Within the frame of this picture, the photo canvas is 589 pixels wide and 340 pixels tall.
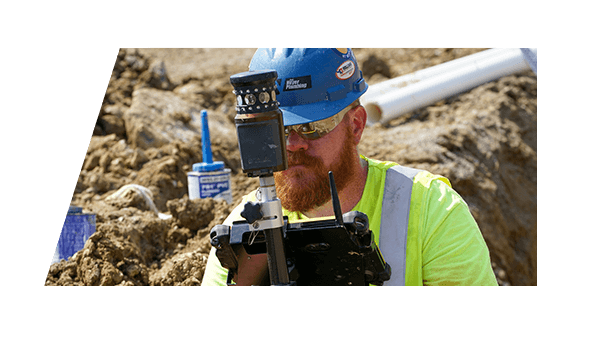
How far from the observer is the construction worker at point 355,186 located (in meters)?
1.95

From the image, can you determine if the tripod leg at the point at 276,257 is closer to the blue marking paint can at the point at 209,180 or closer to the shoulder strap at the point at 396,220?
the shoulder strap at the point at 396,220

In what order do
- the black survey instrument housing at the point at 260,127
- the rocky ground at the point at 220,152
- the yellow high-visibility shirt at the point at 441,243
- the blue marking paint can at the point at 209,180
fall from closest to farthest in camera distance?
the black survey instrument housing at the point at 260,127
the yellow high-visibility shirt at the point at 441,243
the rocky ground at the point at 220,152
the blue marking paint can at the point at 209,180

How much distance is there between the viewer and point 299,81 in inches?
81.0

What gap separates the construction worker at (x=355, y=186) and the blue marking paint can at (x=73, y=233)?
0.92m

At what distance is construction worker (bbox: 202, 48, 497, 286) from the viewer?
1.95 metres

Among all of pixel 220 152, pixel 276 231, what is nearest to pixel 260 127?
pixel 276 231

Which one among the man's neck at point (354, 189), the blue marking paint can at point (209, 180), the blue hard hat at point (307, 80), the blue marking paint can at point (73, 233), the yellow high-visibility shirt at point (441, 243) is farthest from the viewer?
the blue marking paint can at point (209, 180)

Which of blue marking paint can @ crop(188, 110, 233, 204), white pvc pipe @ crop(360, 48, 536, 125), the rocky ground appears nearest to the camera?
the rocky ground

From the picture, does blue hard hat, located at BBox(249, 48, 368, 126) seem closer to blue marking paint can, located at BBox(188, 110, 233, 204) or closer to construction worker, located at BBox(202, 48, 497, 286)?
construction worker, located at BBox(202, 48, 497, 286)

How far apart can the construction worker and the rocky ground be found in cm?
105

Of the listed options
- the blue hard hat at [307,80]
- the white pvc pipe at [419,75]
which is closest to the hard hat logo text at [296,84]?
the blue hard hat at [307,80]

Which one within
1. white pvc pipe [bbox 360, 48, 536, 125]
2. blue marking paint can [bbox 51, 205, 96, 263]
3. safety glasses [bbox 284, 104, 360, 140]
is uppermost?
white pvc pipe [bbox 360, 48, 536, 125]

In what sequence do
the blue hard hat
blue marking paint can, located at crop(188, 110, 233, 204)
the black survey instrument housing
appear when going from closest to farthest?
the black survey instrument housing < the blue hard hat < blue marking paint can, located at crop(188, 110, 233, 204)

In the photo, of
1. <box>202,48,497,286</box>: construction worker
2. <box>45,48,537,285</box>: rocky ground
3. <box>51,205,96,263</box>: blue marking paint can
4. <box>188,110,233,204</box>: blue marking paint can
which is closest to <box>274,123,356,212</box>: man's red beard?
<box>202,48,497,286</box>: construction worker
